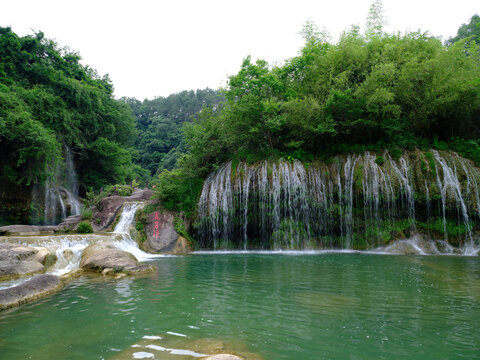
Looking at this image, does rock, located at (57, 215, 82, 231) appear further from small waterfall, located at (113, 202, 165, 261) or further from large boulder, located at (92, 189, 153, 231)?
small waterfall, located at (113, 202, 165, 261)

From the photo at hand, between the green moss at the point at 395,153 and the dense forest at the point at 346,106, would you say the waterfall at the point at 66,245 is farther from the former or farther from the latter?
the green moss at the point at 395,153

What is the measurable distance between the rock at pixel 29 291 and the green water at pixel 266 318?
0.26 m

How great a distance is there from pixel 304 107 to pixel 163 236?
33.4ft

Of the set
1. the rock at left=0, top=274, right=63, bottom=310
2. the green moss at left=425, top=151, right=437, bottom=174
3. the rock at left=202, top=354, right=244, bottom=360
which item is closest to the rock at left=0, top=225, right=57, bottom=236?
the rock at left=0, top=274, right=63, bottom=310

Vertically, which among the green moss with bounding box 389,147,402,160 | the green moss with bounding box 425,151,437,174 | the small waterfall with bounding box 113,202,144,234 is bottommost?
the small waterfall with bounding box 113,202,144,234

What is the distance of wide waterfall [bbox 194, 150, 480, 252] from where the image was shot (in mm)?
13562

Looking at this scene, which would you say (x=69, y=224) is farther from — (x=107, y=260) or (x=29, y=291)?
(x=29, y=291)

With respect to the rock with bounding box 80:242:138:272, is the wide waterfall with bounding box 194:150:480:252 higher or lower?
higher

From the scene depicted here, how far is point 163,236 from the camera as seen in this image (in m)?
14.8

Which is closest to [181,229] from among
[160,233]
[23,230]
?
[160,233]

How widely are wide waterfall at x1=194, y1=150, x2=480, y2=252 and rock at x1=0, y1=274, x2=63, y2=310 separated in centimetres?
965

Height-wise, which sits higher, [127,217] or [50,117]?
[50,117]

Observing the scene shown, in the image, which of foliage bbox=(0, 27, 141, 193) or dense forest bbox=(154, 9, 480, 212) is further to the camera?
foliage bbox=(0, 27, 141, 193)

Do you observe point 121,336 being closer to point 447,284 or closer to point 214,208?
point 447,284
